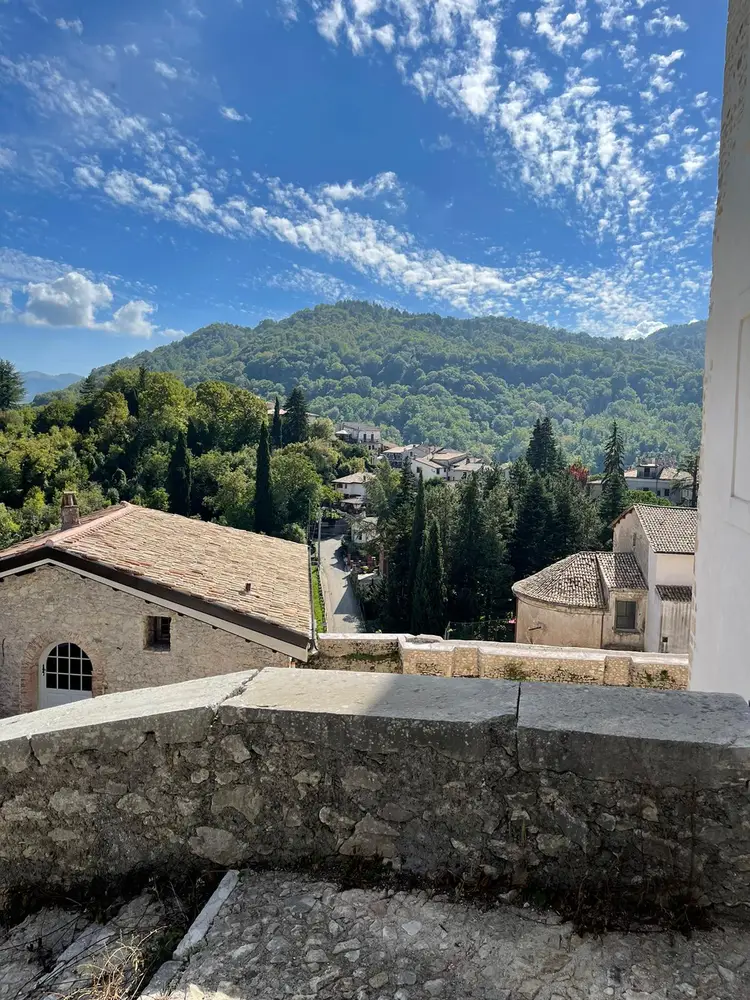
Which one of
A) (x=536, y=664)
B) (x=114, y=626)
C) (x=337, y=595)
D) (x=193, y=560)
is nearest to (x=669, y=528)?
(x=536, y=664)

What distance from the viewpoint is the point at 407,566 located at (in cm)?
3800

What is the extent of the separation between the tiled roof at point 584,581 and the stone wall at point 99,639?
1636cm

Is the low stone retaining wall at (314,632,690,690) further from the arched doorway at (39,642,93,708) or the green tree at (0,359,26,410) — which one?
the green tree at (0,359,26,410)

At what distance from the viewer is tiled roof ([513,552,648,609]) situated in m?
22.0

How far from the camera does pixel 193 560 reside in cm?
1005

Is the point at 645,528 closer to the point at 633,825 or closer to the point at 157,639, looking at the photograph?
the point at 157,639

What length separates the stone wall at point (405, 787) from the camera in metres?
2.11

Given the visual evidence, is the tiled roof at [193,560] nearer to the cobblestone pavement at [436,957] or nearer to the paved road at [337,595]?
the cobblestone pavement at [436,957]

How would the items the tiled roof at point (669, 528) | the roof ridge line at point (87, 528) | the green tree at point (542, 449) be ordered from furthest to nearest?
the green tree at point (542, 449), the tiled roof at point (669, 528), the roof ridge line at point (87, 528)

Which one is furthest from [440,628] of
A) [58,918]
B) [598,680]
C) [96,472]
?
[96,472]

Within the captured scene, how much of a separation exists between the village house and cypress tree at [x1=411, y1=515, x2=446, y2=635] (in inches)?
387

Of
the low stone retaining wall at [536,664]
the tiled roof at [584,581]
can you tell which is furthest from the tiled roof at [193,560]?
the tiled roof at [584,581]

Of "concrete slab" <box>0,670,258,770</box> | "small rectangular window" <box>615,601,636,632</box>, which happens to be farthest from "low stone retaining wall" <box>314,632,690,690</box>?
"small rectangular window" <box>615,601,636,632</box>

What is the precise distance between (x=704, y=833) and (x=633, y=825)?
0.23m
